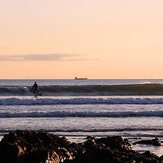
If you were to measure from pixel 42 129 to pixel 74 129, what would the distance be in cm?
118

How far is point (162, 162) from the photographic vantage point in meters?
9.59

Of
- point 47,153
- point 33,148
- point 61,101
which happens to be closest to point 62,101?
point 61,101

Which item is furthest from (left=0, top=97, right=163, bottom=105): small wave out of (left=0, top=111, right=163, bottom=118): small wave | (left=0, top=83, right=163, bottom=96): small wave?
(left=0, top=83, right=163, bottom=96): small wave

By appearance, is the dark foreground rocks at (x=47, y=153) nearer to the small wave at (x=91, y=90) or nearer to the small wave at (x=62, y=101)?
the small wave at (x=62, y=101)

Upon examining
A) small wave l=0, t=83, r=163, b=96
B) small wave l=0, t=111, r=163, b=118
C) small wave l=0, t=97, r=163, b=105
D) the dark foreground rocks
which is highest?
small wave l=0, t=83, r=163, b=96

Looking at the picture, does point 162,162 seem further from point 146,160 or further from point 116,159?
point 116,159

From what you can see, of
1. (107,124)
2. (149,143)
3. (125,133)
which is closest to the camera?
(149,143)

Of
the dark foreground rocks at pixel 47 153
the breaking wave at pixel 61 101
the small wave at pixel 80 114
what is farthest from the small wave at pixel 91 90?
the dark foreground rocks at pixel 47 153

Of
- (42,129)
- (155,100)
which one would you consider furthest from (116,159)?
(155,100)

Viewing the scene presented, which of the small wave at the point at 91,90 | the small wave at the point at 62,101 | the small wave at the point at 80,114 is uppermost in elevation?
the small wave at the point at 91,90

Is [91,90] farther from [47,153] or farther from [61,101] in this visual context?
[47,153]

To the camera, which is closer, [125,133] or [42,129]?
[125,133]

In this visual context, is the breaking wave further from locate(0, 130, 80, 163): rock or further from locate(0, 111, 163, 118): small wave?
locate(0, 130, 80, 163): rock

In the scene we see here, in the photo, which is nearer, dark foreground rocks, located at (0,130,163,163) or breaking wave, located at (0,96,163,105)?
dark foreground rocks, located at (0,130,163,163)
